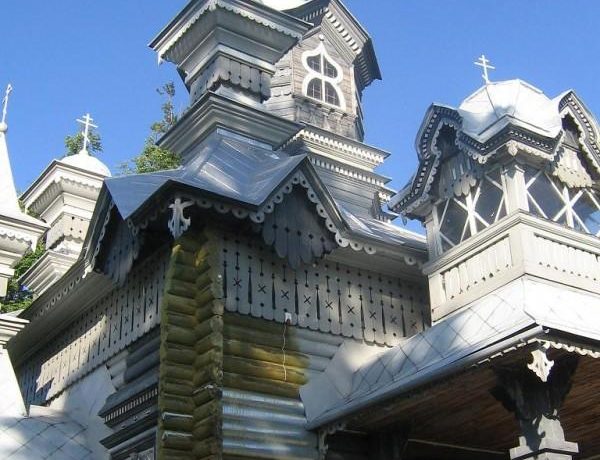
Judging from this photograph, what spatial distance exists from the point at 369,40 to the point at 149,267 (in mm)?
11312

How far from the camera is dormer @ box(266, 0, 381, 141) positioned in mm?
18859

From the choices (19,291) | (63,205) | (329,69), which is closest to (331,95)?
(329,69)

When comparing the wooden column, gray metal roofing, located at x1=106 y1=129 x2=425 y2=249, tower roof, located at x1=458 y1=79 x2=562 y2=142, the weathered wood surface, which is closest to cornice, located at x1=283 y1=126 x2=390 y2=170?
gray metal roofing, located at x1=106 y1=129 x2=425 y2=249

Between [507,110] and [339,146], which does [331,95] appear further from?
[507,110]

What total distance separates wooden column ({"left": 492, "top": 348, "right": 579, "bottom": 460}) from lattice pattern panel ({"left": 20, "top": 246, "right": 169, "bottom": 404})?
14.5 ft

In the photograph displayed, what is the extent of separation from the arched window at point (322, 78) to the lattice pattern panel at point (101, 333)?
8044 mm

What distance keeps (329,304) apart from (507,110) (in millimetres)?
3342

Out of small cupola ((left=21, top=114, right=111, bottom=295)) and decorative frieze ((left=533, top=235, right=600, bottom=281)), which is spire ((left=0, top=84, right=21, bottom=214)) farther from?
decorative frieze ((left=533, top=235, right=600, bottom=281))

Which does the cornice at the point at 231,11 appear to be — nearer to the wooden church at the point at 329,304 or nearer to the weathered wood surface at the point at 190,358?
the wooden church at the point at 329,304

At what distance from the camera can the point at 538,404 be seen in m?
8.63

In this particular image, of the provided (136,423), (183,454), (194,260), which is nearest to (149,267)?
(194,260)

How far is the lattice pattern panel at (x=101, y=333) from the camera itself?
36.8ft

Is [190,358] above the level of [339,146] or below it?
below

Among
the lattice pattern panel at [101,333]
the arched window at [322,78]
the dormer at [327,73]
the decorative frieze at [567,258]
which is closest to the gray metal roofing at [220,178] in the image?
the lattice pattern panel at [101,333]
